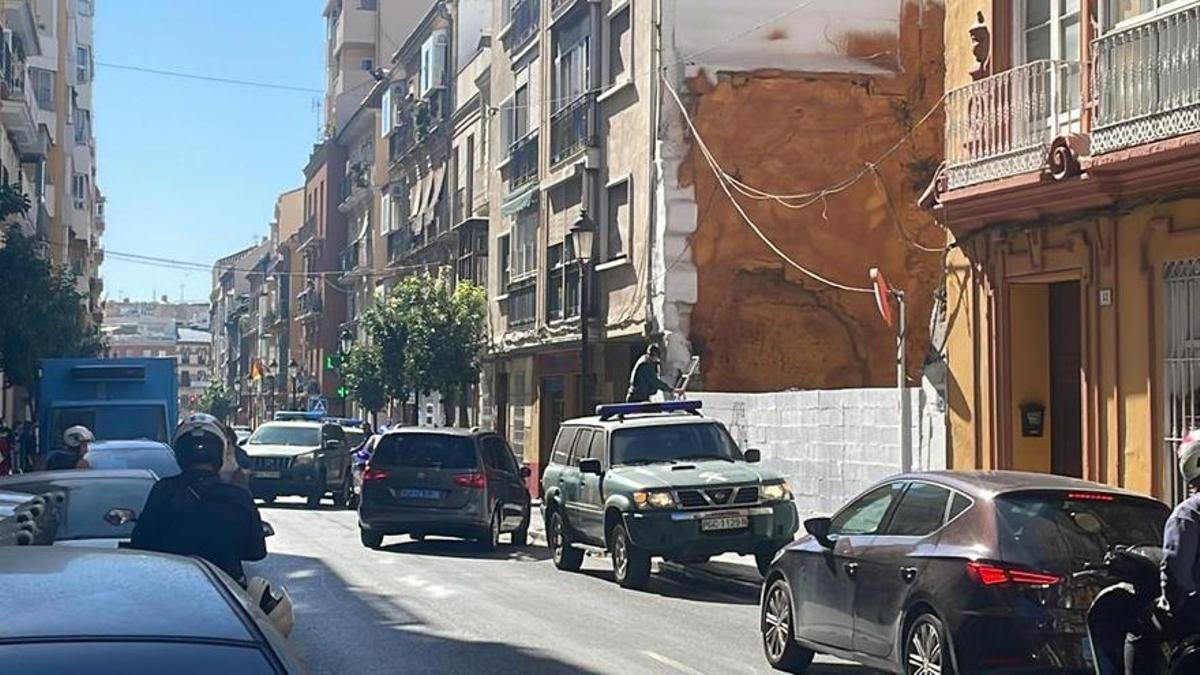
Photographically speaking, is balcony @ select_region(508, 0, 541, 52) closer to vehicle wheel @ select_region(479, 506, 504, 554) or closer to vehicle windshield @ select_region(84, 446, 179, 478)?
vehicle wheel @ select_region(479, 506, 504, 554)

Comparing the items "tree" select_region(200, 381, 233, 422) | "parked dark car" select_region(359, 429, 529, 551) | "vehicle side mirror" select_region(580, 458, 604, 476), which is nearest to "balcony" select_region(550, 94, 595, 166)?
"parked dark car" select_region(359, 429, 529, 551)

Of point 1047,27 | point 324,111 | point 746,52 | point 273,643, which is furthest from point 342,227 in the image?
point 273,643

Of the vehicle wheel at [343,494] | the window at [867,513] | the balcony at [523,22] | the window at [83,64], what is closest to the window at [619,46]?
the balcony at [523,22]

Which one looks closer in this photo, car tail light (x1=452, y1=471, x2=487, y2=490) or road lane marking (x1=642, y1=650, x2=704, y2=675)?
road lane marking (x1=642, y1=650, x2=704, y2=675)

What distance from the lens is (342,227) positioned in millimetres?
78062

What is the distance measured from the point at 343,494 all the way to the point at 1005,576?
26595mm

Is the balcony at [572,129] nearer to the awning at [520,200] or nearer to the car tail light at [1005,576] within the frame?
the awning at [520,200]

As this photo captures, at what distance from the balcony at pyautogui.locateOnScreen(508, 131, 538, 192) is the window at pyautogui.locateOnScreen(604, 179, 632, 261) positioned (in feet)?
20.0

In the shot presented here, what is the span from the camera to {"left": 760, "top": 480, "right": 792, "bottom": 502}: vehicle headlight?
17.1 meters

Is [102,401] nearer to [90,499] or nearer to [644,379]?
[644,379]

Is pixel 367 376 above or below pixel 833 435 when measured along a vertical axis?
above

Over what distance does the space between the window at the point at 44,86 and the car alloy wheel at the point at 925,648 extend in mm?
56408

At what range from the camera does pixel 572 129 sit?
33500mm

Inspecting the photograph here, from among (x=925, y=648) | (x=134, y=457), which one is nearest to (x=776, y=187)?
(x=134, y=457)
